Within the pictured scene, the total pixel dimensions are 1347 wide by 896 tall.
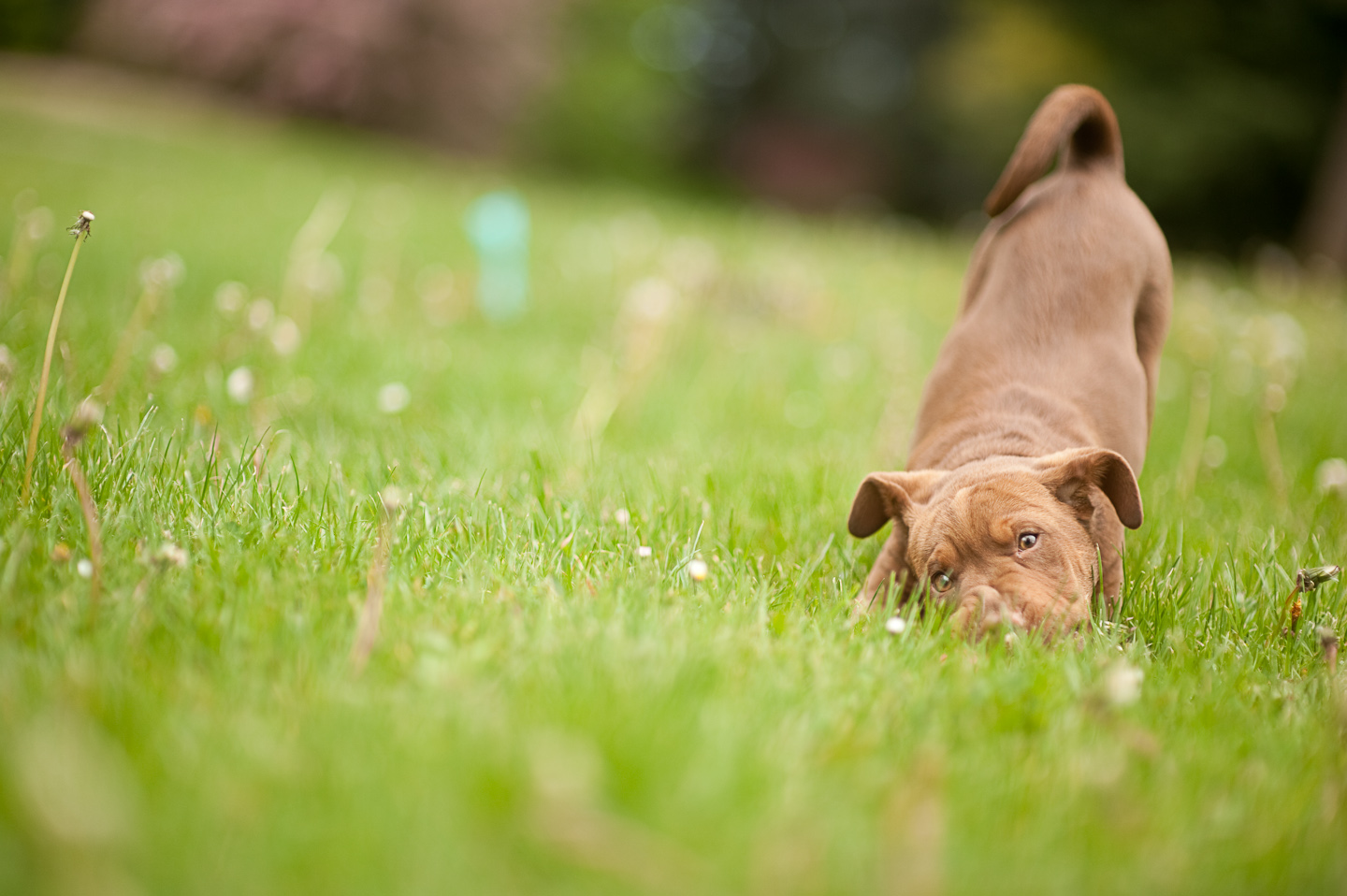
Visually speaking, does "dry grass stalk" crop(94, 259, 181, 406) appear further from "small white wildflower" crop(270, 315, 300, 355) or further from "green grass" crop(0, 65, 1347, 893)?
"small white wildflower" crop(270, 315, 300, 355)

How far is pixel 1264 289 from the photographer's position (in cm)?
880

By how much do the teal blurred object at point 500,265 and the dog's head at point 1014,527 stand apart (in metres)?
3.95

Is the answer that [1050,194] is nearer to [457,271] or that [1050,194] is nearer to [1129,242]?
[1129,242]

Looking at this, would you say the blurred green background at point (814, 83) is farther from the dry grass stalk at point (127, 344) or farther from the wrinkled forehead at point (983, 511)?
the dry grass stalk at point (127, 344)

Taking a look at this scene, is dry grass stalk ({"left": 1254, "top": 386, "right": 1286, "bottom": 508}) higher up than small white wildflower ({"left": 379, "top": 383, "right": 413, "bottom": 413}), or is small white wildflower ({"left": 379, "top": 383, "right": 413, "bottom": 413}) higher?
dry grass stalk ({"left": 1254, "top": 386, "right": 1286, "bottom": 508})

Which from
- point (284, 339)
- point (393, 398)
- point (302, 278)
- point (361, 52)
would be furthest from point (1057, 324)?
point (361, 52)

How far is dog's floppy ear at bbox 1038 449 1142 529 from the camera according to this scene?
2475mm

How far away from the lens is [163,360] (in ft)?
10.9

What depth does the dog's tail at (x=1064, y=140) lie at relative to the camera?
10.8 ft

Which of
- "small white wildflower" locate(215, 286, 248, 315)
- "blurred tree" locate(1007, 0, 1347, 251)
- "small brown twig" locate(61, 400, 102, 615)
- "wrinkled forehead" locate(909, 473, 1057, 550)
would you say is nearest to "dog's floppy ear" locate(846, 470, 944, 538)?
"wrinkled forehead" locate(909, 473, 1057, 550)

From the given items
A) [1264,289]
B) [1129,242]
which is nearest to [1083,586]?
[1129,242]

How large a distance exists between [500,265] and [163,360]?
391cm

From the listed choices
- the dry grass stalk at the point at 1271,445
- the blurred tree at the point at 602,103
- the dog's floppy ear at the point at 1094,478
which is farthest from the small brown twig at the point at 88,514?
the blurred tree at the point at 602,103

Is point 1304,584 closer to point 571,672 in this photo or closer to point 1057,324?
point 1057,324
